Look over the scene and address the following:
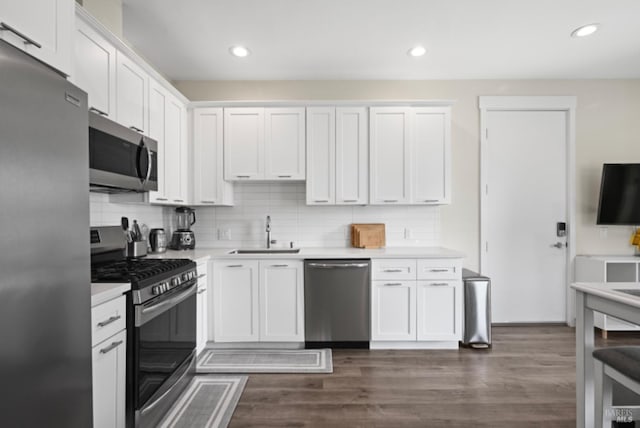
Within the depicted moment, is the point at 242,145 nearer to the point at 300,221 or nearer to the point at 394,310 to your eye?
the point at 300,221

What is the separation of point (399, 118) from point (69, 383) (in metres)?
3.35

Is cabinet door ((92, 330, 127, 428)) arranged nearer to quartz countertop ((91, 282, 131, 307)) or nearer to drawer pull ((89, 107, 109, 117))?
Answer: quartz countertop ((91, 282, 131, 307))

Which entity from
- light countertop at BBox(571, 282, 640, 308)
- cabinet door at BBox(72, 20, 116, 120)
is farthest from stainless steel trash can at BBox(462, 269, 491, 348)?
cabinet door at BBox(72, 20, 116, 120)

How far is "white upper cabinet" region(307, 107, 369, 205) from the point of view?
3684 millimetres

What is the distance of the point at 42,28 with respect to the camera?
1.32 meters

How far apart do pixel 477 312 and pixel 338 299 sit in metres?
1.32

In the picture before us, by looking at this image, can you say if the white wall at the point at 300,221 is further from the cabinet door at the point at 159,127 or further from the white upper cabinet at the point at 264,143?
the cabinet door at the point at 159,127

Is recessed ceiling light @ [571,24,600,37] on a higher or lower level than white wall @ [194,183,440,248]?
higher

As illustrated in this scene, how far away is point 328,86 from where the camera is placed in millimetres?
4039

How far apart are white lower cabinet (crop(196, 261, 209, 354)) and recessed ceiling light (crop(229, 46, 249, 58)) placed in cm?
198

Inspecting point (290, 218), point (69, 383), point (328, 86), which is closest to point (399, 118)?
point (328, 86)

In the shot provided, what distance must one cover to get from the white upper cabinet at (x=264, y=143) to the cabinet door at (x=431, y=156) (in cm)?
117

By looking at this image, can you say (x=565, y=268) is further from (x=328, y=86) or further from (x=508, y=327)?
(x=328, y=86)

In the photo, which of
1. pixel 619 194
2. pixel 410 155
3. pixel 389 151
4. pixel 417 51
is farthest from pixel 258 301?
pixel 619 194
